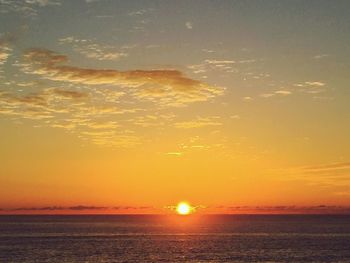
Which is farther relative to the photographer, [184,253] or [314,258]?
[184,253]

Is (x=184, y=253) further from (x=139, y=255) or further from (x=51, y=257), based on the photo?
(x=51, y=257)

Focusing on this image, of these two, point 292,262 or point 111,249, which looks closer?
point 292,262

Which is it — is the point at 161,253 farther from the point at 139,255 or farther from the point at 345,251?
the point at 345,251

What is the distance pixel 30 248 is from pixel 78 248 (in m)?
9.68

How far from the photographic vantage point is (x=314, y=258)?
88.8 meters

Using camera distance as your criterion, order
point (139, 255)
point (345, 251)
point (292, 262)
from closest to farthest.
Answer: point (292, 262) → point (139, 255) → point (345, 251)

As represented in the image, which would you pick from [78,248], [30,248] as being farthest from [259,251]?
[30,248]

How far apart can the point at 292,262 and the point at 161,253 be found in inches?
1044

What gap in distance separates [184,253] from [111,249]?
16.8 meters

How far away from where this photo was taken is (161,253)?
98.9 metres

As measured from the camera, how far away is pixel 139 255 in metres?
93.9

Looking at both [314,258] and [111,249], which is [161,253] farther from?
[314,258]

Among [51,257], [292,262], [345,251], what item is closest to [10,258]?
[51,257]

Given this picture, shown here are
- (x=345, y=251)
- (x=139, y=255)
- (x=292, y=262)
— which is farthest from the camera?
(x=345, y=251)
